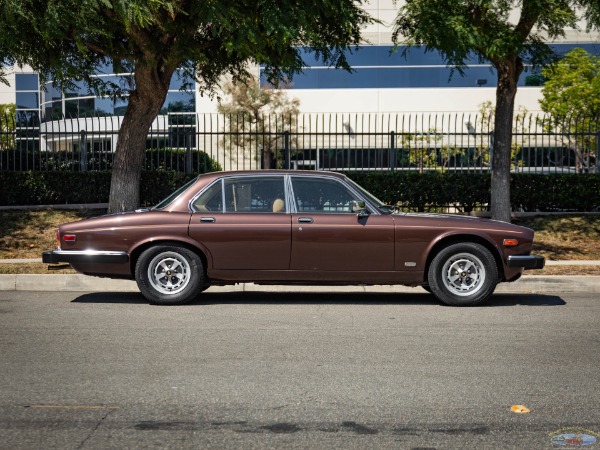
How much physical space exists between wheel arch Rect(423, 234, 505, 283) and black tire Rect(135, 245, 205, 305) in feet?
8.48

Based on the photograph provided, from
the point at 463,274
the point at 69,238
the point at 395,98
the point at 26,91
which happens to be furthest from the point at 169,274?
the point at 26,91

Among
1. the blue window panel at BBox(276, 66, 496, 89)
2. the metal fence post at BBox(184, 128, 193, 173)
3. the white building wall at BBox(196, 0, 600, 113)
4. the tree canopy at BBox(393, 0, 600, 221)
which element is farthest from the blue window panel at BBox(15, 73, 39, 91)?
the tree canopy at BBox(393, 0, 600, 221)

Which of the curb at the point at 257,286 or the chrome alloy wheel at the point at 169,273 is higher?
the chrome alloy wheel at the point at 169,273

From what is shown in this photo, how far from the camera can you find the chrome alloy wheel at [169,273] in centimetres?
1005

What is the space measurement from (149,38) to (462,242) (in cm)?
658

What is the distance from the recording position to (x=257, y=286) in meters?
11.5

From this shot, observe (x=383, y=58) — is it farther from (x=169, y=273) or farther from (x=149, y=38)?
(x=169, y=273)

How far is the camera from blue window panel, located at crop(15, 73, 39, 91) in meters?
63.6

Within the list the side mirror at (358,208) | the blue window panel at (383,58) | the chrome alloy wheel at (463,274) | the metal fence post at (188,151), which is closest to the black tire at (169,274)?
the side mirror at (358,208)

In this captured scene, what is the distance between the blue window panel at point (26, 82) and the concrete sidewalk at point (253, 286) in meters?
54.9

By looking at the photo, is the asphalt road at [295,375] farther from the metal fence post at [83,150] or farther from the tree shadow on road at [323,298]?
the metal fence post at [83,150]

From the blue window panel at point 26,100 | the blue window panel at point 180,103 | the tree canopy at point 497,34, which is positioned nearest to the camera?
the tree canopy at point 497,34

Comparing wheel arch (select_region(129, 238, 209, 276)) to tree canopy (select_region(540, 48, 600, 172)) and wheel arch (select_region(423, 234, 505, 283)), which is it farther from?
tree canopy (select_region(540, 48, 600, 172))

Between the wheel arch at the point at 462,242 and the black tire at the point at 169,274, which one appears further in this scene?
the wheel arch at the point at 462,242
